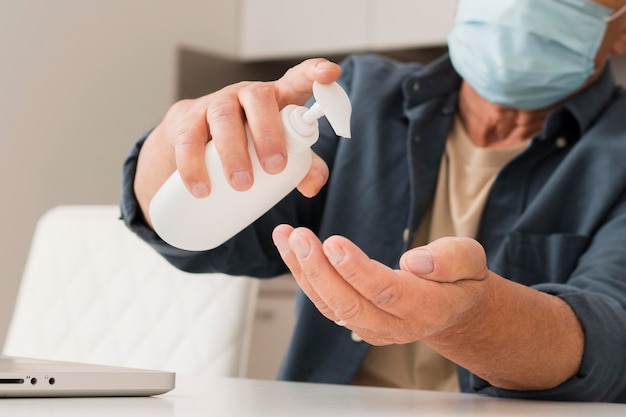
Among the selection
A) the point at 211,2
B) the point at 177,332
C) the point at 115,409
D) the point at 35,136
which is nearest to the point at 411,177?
the point at 177,332

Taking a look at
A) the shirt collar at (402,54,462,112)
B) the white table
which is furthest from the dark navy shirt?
the white table

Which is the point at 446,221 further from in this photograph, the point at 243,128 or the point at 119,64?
the point at 119,64

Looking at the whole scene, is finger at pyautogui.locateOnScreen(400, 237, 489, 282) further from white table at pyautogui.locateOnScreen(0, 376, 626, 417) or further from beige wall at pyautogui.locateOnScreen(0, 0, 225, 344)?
beige wall at pyautogui.locateOnScreen(0, 0, 225, 344)

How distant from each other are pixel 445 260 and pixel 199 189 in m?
0.17

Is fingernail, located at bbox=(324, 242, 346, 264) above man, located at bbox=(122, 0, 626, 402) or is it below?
above

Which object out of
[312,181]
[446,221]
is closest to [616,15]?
[446,221]

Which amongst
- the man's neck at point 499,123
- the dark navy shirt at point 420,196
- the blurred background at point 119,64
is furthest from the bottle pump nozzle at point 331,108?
the blurred background at point 119,64

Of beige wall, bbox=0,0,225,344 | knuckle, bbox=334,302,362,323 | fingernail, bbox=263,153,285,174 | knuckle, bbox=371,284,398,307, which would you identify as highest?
fingernail, bbox=263,153,285,174

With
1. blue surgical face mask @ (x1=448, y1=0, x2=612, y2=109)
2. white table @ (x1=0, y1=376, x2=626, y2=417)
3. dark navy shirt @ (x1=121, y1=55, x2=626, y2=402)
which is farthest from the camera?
blue surgical face mask @ (x1=448, y1=0, x2=612, y2=109)

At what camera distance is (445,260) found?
1.93 ft

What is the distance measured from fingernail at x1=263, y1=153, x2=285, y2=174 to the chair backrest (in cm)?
57

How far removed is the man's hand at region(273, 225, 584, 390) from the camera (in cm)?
55

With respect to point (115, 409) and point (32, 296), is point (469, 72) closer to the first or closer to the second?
point (32, 296)

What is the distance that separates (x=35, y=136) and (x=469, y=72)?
5.04 feet
